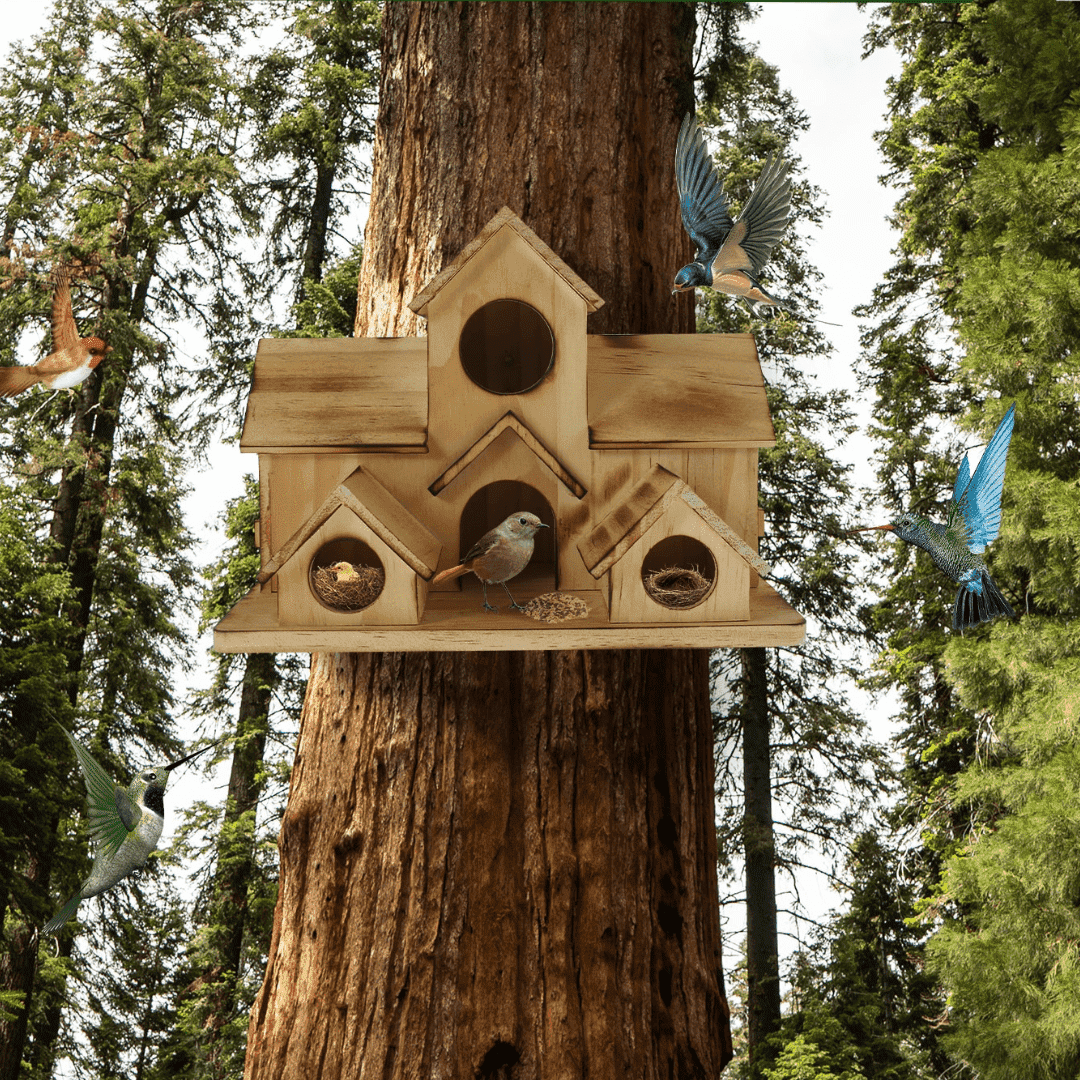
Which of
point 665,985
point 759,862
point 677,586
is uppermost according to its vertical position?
point 759,862

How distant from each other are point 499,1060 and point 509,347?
1.19 metres

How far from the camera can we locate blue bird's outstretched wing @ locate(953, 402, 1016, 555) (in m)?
2.24

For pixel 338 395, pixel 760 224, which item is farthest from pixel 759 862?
pixel 338 395

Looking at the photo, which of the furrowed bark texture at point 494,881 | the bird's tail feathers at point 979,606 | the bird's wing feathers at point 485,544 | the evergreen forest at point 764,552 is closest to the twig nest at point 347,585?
the bird's wing feathers at point 485,544

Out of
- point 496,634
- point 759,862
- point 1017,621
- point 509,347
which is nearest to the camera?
point 496,634

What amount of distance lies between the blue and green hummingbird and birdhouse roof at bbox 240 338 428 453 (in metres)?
1.08

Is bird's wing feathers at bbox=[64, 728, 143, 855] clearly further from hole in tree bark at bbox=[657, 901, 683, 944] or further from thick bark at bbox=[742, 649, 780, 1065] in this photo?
thick bark at bbox=[742, 649, 780, 1065]

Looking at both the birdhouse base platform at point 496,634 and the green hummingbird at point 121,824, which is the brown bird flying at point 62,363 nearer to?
the green hummingbird at point 121,824

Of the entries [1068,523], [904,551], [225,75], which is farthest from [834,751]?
[225,75]

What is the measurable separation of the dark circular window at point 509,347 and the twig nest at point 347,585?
0.43 metres

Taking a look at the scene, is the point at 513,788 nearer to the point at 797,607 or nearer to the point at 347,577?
the point at 347,577

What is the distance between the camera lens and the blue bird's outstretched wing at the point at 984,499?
2.24 m

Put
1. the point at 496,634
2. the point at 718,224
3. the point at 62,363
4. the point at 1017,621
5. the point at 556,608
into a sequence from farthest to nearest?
the point at 1017,621, the point at 62,363, the point at 718,224, the point at 556,608, the point at 496,634

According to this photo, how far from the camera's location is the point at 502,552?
1.61 metres
